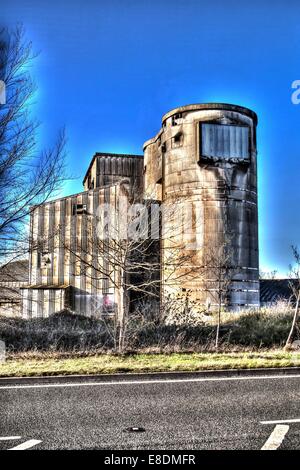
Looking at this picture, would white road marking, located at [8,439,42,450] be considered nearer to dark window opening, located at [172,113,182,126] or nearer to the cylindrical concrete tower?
the cylindrical concrete tower

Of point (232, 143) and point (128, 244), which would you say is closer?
point (128, 244)

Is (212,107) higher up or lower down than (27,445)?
higher up

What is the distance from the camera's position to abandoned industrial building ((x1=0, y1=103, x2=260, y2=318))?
20.2 m

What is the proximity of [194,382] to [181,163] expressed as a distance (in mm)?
16529

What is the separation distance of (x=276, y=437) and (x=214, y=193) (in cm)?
1879

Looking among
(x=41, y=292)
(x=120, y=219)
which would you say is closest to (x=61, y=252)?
(x=41, y=292)

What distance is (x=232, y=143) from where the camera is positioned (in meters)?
24.0

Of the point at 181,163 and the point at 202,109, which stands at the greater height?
the point at 202,109

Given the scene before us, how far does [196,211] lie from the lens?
23562 millimetres

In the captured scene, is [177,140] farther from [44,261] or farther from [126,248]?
[126,248]

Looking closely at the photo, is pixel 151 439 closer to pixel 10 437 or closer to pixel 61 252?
pixel 10 437

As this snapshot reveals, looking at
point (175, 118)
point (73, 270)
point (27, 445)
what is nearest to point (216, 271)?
point (73, 270)

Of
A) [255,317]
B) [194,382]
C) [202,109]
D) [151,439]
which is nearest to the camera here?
[151,439]

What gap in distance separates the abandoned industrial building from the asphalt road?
11009 mm
